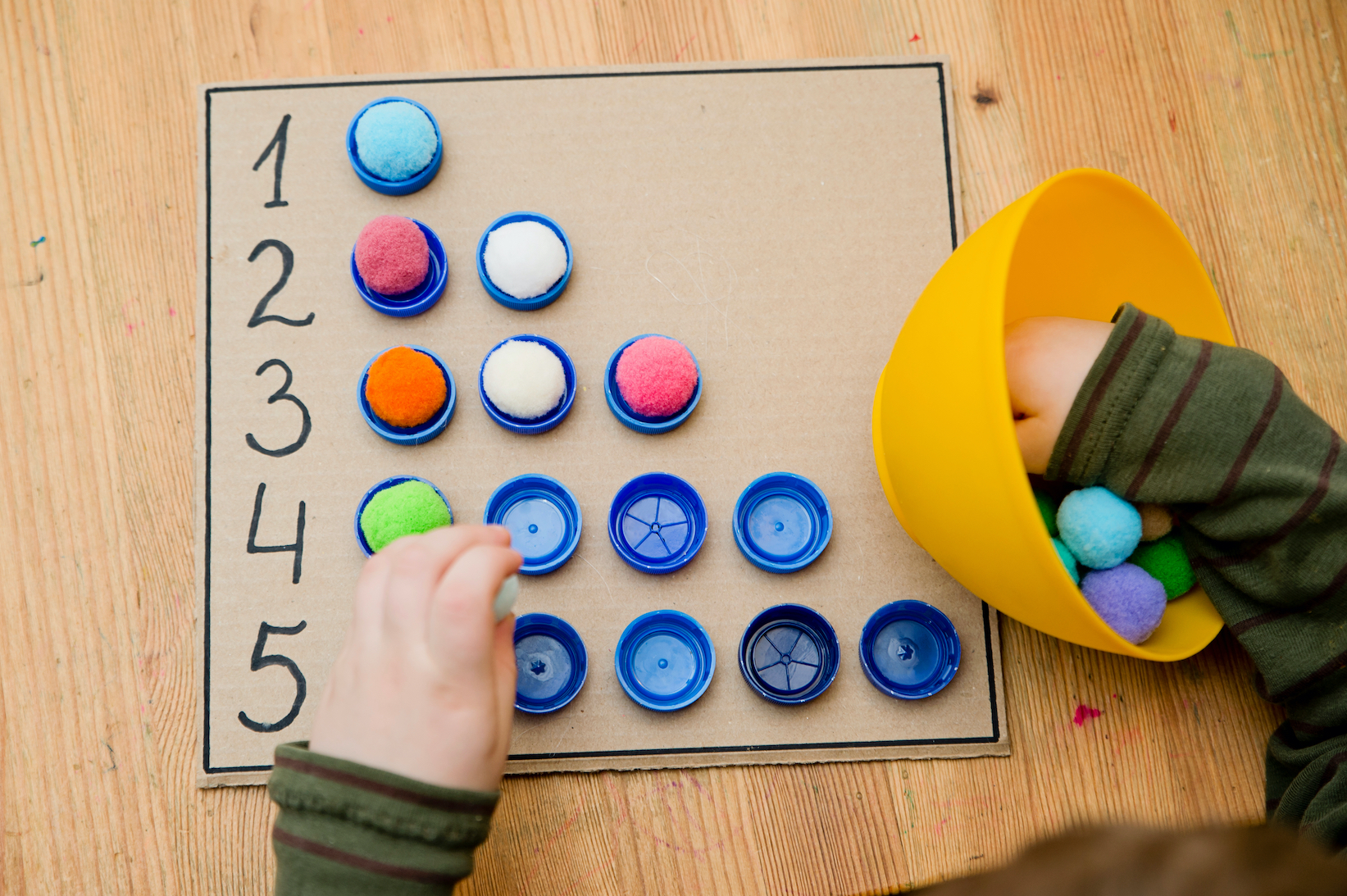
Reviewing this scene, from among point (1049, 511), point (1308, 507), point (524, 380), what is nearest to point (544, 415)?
point (524, 380)

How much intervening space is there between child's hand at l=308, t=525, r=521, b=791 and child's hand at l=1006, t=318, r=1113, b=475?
0.33 m

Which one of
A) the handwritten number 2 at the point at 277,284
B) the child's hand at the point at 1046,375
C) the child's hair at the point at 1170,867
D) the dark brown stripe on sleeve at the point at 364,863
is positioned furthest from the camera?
the handwritten number 2 at the point at 277,284

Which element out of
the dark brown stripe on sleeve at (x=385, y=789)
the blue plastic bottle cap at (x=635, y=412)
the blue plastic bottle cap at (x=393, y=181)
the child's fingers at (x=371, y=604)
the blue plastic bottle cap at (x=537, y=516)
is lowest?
the dark brown stripe on sleeve at (x=385, y=789)

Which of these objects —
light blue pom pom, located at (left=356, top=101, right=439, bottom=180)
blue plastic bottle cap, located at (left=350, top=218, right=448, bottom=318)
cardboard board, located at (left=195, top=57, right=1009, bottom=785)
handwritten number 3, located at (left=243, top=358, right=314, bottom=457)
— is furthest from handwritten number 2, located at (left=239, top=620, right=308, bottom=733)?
light blue pom pom, located at (left=356, top=101, right=439, bottom=180)

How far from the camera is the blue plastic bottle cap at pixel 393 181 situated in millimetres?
640

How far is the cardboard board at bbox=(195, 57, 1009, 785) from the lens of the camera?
0.61m

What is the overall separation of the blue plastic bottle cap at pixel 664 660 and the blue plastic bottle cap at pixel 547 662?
0.03 metres

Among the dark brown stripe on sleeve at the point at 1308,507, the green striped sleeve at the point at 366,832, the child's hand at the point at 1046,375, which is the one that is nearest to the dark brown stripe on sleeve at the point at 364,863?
the green striped sleeve at the point at 366,832

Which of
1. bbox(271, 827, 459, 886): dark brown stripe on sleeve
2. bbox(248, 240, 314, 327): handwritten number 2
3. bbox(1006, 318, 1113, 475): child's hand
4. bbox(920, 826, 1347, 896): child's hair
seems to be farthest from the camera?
bbox(248, 240, 314, 327): handwritten number 2

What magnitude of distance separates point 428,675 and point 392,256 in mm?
315

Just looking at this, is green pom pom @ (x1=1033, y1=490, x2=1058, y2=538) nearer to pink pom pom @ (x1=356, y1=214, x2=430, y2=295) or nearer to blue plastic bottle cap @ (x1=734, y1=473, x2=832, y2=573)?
blue plastic bottle cap @ (x1=734, y1=473, x2=832, y2=573)

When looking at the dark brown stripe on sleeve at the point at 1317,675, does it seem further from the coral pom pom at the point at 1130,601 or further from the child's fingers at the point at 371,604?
the child's fingers at the point at 371,604

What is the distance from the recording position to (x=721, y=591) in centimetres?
62

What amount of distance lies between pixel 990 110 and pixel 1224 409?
31 cm
